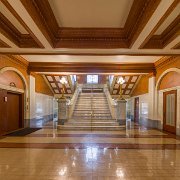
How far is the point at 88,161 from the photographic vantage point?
4805mm

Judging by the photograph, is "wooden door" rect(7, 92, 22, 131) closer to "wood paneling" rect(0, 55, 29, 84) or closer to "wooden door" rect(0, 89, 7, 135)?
"wooden door" rect(0, 89, 7, 135)

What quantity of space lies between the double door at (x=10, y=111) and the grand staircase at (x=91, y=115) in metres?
1.93

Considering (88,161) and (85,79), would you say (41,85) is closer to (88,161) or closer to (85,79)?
(85,79)

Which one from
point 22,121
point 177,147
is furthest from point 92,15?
point 22,121

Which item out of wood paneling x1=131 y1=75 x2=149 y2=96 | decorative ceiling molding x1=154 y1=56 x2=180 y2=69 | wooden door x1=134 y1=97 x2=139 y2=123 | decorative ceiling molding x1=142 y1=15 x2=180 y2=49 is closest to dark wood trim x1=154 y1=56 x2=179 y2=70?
decorative ceiling molding x1=154 y1=56 x2=180 y2=69

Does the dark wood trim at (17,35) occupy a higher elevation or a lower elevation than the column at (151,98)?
higher

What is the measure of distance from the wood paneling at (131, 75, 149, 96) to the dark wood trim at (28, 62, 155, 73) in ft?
5.52

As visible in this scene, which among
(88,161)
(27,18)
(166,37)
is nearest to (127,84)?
(166,37)

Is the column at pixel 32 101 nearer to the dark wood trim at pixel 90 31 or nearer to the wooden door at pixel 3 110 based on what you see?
the wooden door at pixel 3 110

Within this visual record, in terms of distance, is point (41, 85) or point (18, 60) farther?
point (41, 85)

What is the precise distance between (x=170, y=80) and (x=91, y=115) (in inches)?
163

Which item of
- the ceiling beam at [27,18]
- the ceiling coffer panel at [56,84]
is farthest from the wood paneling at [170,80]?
the ceiling coffer panel at [56,84]

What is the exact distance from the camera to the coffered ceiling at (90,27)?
4.27 meters

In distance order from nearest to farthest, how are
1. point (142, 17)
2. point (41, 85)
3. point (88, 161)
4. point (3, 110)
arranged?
point (142, 17)
point (88, 161)
point (3, 110)
point (41, 85)
